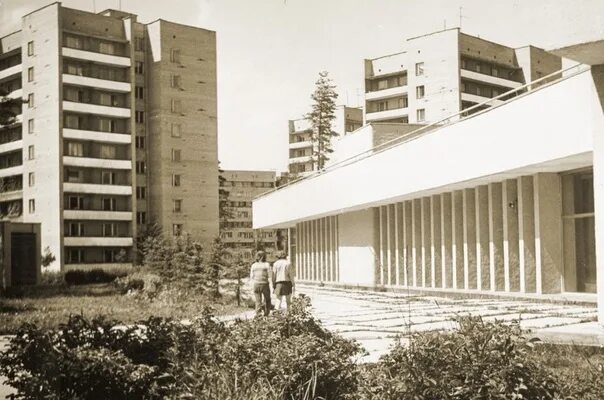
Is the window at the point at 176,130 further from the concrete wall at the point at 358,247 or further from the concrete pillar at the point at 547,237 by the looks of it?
the concrete pillar at the point at 547,237

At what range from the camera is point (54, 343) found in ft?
21.3

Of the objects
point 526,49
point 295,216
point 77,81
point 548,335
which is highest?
point 526,49

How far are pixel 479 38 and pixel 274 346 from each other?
64823mm

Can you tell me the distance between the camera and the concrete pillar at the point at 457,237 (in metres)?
24.5

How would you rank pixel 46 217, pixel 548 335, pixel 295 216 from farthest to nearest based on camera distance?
pixel 46 217 < pixel 295 216 < pixel 548 335

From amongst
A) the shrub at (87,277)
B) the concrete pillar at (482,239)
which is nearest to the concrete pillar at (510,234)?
the concrete pillar at (482,239)

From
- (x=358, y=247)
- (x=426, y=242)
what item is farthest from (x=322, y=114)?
(x=426, y=242)

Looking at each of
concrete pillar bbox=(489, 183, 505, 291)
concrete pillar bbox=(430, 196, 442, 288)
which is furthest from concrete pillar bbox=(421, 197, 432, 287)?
concrete pillar bbox=(489, 183, 505, 291)

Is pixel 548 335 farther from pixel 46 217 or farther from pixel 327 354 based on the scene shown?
pixel 46 217

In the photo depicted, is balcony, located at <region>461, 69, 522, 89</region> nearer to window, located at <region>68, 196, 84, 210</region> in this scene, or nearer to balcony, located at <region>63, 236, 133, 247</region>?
balcony, located at <region>63, 236, 133, 247</region>

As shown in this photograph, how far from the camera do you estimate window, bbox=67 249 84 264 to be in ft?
191

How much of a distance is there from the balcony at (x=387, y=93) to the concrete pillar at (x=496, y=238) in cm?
4811

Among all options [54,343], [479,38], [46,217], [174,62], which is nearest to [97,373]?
[54,343]

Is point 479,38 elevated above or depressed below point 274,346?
above
